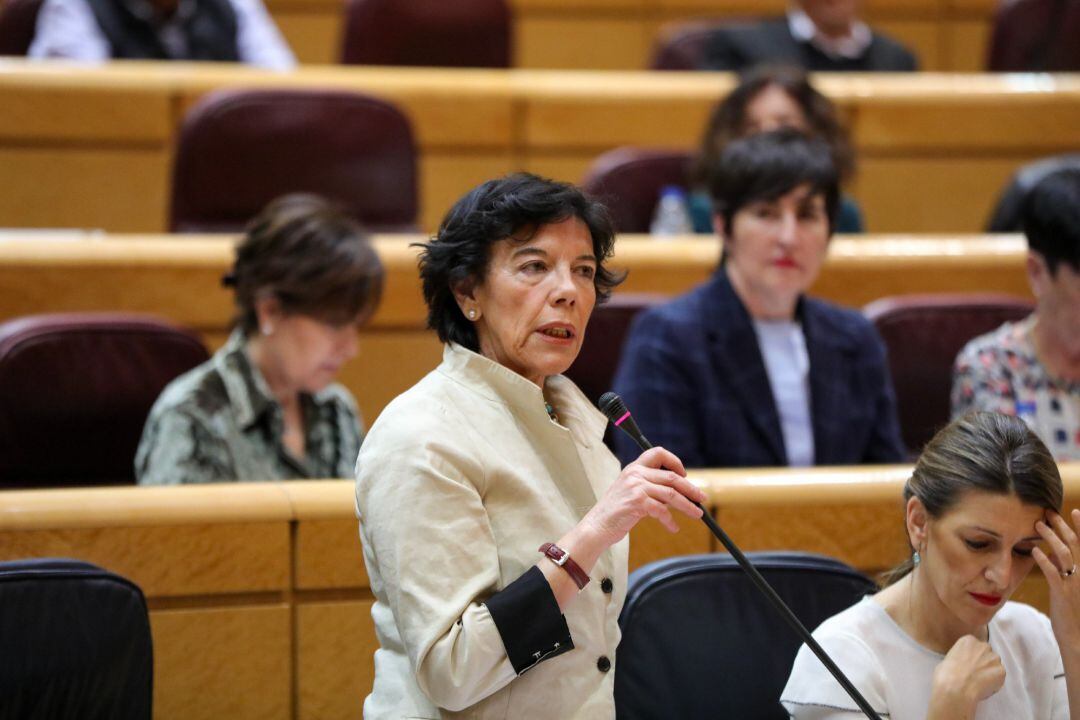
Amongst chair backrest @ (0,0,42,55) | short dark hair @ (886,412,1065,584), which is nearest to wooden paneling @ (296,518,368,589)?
short dark hair @ (886,412,1065,584)

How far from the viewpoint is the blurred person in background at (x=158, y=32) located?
76.6 inches

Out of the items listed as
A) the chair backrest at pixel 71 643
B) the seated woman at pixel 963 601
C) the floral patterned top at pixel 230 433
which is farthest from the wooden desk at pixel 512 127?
the seated woman at pixel 963 601

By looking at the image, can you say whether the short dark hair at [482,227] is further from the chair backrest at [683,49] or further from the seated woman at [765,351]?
the chair backrest at [683,49]

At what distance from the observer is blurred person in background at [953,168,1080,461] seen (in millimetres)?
1269

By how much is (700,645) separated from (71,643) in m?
0.37

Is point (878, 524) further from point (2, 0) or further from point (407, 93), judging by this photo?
point (2, 0)

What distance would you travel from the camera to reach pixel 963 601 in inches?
32.4

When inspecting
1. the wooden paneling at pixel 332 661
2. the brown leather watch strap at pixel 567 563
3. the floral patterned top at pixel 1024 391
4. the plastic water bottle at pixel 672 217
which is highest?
the brown leather watch strap at pixel 567 563

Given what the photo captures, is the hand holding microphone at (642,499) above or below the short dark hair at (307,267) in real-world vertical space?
above

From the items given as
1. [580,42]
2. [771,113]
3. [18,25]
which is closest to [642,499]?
[771,113]

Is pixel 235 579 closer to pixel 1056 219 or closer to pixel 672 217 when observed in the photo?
pixel 1056 219

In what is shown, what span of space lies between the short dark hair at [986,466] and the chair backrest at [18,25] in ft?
5.16

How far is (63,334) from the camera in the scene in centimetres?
126

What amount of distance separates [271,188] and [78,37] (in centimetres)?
46
